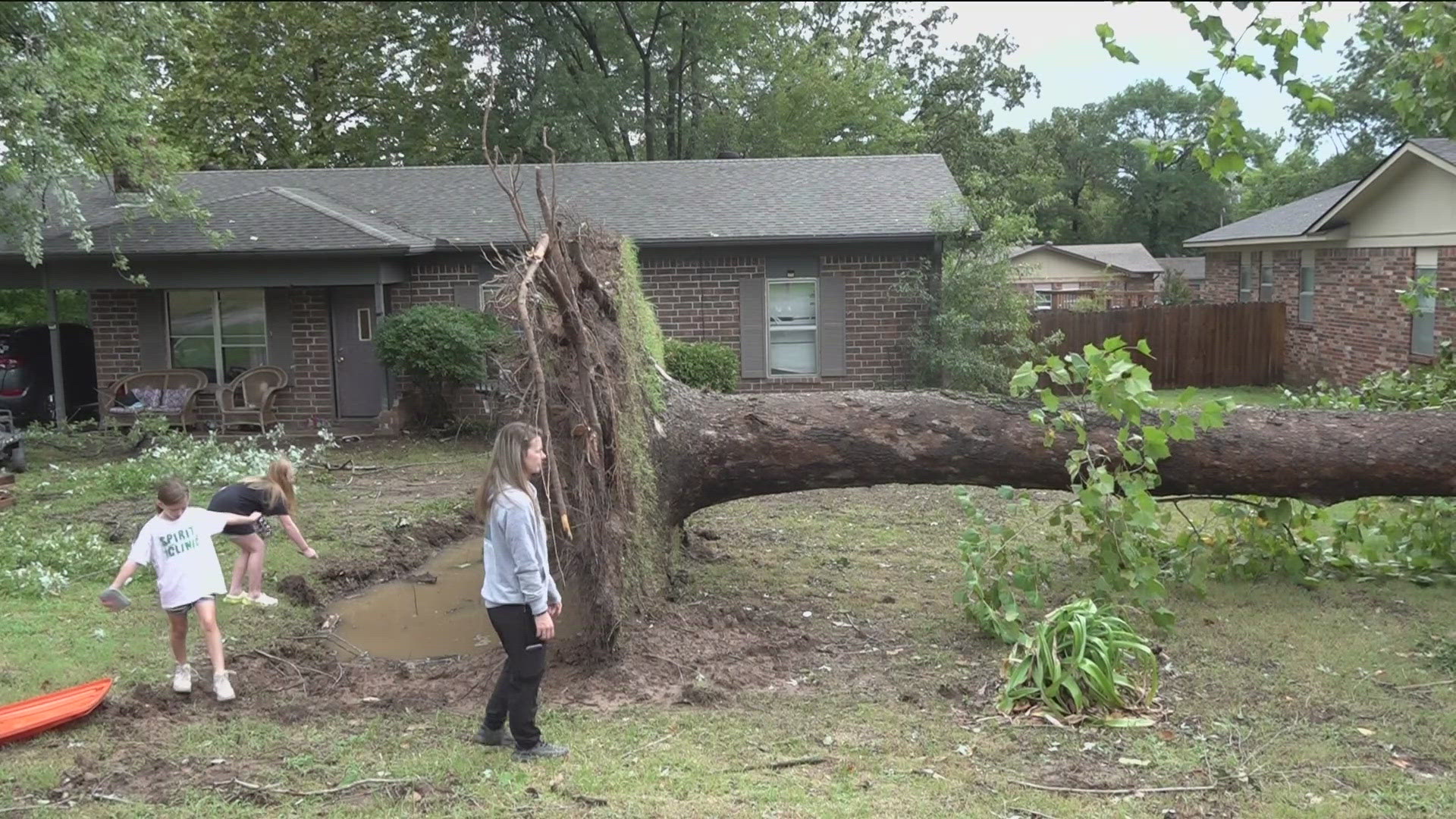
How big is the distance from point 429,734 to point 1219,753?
11.5 ft

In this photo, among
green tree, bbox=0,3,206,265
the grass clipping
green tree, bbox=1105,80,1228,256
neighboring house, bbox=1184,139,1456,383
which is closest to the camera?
the grass clipping

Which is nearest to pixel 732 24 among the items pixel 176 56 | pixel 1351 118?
pixel 176 56

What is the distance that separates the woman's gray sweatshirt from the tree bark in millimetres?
2169

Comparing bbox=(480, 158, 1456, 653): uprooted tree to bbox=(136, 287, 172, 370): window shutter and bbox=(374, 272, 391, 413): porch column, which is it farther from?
bbox=(136, 287, 172, 370): window shutter

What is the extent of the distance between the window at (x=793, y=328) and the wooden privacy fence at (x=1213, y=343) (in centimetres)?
604

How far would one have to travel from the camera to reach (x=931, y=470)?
23.4ft

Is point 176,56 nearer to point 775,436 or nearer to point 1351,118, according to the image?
point 775,436

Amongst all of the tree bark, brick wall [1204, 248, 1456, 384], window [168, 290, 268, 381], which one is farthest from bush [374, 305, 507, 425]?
brick wall [1204, 248, 1456, 384]

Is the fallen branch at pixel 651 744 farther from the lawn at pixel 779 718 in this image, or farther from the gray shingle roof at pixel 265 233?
the gray shingle roof at pixel 265 233

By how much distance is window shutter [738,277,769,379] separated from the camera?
1656 centimetres

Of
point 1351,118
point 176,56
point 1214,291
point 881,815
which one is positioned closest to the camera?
point 881,815

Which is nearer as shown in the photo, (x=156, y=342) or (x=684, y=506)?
(x=684, y=506)

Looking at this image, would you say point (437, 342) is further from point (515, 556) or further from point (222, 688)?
point (515, 556)

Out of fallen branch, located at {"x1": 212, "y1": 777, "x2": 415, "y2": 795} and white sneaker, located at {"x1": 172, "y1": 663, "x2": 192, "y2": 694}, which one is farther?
white sneaker, located at {"x1": 172, "y1": 663, "x2": 192, "y2": 694}
